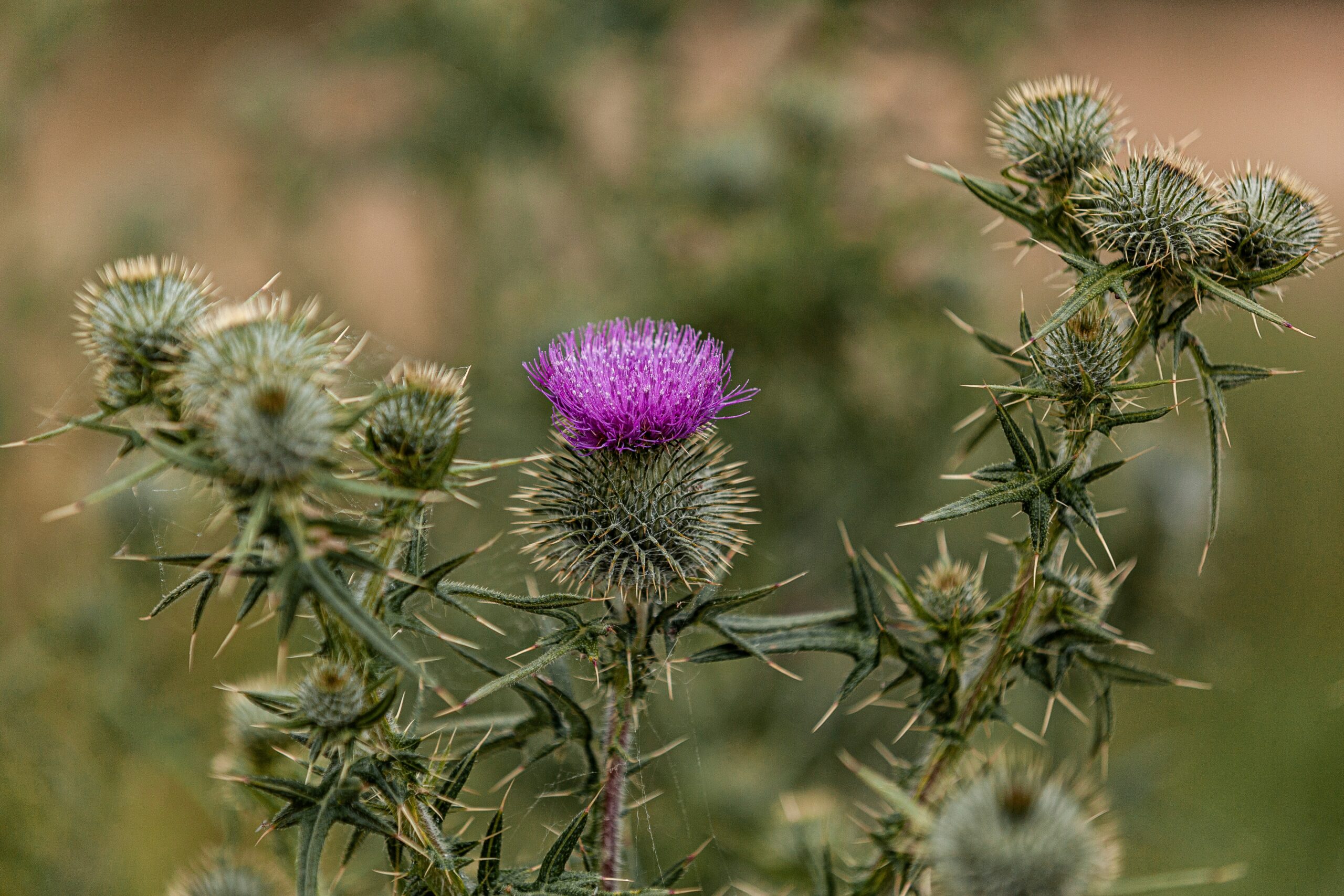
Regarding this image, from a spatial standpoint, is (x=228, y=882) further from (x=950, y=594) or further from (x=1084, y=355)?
(x=1084, y=355)

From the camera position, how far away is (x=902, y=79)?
8.79 metres

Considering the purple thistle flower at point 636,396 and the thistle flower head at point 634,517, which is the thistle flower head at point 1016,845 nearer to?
the thistle flower head at point 634,517

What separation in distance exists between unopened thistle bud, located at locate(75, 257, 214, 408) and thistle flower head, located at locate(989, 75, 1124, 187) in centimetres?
191

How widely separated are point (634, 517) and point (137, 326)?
44.4 inches

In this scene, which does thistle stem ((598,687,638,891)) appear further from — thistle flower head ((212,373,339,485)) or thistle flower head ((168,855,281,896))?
thistle flower head ((168,855,281,896))

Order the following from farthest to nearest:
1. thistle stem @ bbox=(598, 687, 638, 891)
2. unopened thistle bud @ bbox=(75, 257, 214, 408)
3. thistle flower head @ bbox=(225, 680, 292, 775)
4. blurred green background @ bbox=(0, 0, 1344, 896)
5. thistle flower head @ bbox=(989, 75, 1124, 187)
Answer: blurred green background @ bbox=(0, 0, 1344, 896)
thistle flower head @ bbox=(225, 680, 292, 775)
thistle flower head @ bbox=(989, 75, 1124, 187)
thistle stem @ bbox=(598, 687, 638, 891)
unopened thistle bud @ bbox=(75, 257, 214, 408)

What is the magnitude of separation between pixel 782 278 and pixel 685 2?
2.09m

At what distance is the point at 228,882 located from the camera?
259cm

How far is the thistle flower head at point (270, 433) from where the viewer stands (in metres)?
1.71

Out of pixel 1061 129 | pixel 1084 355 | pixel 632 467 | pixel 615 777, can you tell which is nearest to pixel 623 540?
pixel 632 467

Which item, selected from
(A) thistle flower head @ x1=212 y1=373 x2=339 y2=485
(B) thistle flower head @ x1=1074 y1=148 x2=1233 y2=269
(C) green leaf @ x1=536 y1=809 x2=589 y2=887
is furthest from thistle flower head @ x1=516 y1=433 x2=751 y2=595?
(B) thistle flower head @ x1=1074 y1=148 x2=1233 y2=269

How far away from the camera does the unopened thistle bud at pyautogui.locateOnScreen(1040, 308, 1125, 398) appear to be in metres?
2.18

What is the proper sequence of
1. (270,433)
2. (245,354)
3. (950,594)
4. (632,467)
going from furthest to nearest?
(632,467), (950,594), (245,354), (270,433)

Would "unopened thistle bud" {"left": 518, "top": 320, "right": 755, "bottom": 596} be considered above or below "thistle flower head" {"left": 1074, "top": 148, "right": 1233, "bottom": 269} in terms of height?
below
